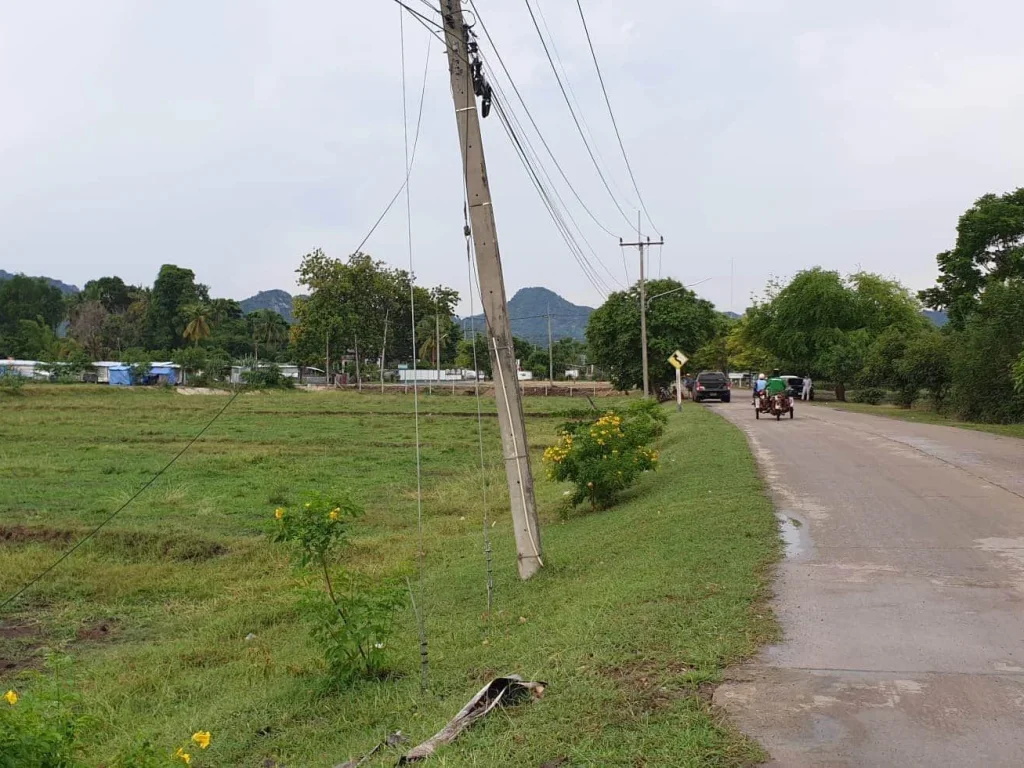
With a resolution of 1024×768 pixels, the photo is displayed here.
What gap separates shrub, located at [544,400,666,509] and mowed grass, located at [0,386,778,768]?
0.58 meters

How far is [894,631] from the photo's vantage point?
618cm

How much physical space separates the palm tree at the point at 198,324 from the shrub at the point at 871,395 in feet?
240

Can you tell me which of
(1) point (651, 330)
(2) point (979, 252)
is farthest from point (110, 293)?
(2) point (979, 252)

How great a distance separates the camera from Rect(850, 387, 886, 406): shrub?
53.0 metres

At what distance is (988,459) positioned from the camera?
1667cm

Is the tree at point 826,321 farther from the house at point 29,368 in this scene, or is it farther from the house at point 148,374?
the house at point 29,368

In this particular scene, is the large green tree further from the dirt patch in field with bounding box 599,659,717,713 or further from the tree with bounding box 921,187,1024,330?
the dirt patch in field with bounding box 599,659,717,713

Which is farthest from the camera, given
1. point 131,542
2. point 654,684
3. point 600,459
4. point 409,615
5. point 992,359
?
point 992,359

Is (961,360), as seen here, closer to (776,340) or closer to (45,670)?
(776,340)

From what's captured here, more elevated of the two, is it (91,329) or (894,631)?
(91,329)

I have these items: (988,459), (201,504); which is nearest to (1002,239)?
(988,459)

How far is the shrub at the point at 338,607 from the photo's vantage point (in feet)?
21.7

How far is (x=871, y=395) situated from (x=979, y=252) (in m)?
10.2

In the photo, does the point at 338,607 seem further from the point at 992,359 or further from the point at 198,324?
the point at 198,324
